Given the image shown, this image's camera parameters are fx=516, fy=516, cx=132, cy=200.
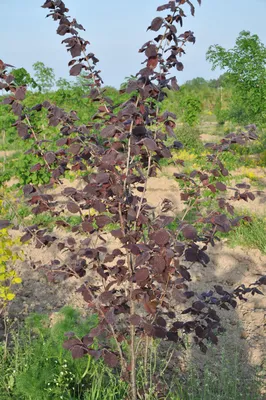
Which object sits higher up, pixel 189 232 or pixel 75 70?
pixel 75 70

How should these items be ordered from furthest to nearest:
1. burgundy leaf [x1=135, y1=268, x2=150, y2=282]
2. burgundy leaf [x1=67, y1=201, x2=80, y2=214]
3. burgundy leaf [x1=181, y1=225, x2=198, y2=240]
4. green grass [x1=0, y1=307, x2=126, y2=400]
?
1. green grass [x1=0, y1=307, x2=126, y2=400]
2. burgundy leaf [x1=67, y1=201, x2=80, y2=214]
3. burgundy leaf [x1=135, y1=268, x2=150, y2=282]
4. burgundy leaf [x1=181, y1=225, x2=198, y2=240]

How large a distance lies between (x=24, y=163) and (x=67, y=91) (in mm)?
2932

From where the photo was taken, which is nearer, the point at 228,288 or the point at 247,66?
the point at 228,288

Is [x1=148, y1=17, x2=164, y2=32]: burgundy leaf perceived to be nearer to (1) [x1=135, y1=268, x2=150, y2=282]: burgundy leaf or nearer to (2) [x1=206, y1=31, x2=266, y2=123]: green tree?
(1) [x1=135, y1=268, x2=150, y2=282]: burgundy leaf

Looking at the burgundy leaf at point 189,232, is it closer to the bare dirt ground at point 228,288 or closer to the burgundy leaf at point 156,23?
the burgundy leaf at point 156,23

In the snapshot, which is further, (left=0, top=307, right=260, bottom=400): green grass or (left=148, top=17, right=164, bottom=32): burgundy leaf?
(left=0, top=307, right=260, bottom=400): green grass

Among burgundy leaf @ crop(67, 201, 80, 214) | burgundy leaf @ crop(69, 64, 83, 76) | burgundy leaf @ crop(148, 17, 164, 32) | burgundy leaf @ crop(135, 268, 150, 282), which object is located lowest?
burgundy leaf @ crop(135, 268, 150, 282)

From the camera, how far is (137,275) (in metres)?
2.16

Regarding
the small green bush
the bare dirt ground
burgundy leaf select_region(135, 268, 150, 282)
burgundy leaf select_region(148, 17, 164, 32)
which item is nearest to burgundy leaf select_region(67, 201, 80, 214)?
burgundy leaf select_region(135, 268, 150, 282)

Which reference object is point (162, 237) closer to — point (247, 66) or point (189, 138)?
point (247, 66)

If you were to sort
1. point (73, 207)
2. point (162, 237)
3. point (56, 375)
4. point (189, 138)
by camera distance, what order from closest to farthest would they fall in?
point (162, 237) < point (73, 207) < point (56, 375) < point (189, 138)

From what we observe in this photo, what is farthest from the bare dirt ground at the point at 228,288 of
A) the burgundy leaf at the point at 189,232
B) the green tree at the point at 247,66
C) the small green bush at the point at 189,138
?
the small green bush at the point at 189,138

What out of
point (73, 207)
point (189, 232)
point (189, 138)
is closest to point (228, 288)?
point (73, 207)

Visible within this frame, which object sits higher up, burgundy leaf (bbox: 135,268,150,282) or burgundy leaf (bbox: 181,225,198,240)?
burgundy leaf (bbox: 181,225,198,240)
